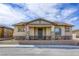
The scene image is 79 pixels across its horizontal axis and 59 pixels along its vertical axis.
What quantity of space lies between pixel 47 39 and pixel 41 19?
103cm

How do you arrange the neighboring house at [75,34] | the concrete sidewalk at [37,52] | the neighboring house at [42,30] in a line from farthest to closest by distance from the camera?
the neighboring house at [42,30] < the neighboring house at [75,34] < the concrete sidewalk at [37,52]

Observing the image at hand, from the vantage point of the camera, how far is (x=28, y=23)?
479 inches

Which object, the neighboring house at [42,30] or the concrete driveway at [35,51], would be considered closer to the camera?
the concrete driveway at [35,51]

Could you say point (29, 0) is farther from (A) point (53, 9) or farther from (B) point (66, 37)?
(B) point (66, 37)

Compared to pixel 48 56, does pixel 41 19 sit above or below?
above

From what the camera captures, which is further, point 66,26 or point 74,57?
point 66,26

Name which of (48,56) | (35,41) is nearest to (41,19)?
(35,41)

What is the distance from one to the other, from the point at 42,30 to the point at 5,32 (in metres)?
1.85

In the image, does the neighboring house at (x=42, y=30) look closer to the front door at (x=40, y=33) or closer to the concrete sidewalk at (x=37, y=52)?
the front door at (x=40, y=33)

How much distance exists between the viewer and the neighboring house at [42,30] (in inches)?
479

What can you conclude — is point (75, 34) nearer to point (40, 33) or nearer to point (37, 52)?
point (40, 33)

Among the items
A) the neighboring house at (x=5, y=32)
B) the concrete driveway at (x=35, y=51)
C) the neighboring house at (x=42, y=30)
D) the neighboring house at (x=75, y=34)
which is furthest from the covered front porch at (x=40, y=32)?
the neighboring house at (x=75, y=34)

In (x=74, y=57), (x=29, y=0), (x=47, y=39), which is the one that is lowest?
(x=74, y=57)

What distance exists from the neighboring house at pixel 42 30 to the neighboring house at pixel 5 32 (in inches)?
8.1
